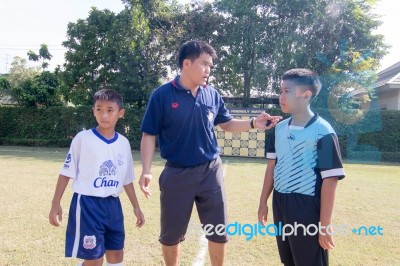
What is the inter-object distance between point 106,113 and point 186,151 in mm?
743

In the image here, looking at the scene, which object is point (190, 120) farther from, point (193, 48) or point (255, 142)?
point (255, 142)

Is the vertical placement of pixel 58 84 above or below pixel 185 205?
above

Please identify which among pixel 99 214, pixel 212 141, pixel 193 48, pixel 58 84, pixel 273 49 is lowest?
pixel 99 214

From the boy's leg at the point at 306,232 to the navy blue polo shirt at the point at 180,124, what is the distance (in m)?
0.92

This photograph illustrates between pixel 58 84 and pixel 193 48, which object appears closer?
pixel 193 48

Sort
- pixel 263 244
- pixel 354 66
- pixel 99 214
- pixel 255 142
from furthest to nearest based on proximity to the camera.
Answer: pixel 354 66 → pixel 255 142 → pixel 263 244 → pixel 99 214

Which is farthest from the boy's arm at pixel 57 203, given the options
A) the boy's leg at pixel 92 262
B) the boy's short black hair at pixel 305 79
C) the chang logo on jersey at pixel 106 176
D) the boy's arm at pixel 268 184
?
the boy's short black hair at pixel 305 79

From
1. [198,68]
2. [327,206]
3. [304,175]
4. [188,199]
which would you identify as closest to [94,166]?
[188,199]

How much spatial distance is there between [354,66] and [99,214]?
63.5ft

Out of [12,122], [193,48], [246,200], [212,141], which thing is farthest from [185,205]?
[12,122]

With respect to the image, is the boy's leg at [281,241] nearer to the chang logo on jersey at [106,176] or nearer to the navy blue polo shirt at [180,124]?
the navy blue polo shirt at [180,124]

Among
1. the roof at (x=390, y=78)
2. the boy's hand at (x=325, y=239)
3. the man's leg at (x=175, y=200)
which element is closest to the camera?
the boy's hand at (x=325, y=239)

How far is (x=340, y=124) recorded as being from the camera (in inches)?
722

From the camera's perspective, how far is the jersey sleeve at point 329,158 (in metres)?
2.42
